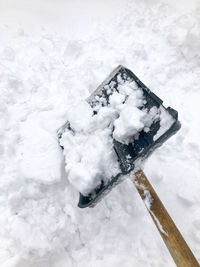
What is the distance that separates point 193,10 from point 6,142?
2603mm

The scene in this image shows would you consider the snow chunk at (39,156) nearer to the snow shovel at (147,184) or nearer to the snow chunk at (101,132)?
the snow chunk at (101,132)

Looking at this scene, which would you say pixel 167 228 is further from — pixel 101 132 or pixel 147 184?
pixel 101 132

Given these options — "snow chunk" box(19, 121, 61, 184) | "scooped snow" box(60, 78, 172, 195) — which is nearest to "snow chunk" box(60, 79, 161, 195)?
"scooped snow" box(60, 78, 172, 195)

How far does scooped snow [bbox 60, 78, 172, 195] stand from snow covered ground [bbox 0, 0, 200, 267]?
21 cm

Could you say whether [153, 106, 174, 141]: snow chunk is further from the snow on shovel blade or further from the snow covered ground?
the snow covered ground

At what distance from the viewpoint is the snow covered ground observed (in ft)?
4.42

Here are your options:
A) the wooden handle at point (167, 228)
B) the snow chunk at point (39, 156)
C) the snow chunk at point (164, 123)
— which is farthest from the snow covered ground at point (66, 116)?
the snow chunk at point (164, 123)

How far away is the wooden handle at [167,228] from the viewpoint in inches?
38.6

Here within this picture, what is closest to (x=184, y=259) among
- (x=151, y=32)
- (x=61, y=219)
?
(x=61, y=219)

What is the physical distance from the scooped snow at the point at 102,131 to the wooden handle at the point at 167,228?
20 cm

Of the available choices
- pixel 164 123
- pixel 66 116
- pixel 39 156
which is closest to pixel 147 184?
pixel 164 123

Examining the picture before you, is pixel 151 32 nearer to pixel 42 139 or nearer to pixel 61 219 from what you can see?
pixel 42 139

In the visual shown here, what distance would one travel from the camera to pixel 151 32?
2.48m

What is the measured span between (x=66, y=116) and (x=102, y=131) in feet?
1.83
